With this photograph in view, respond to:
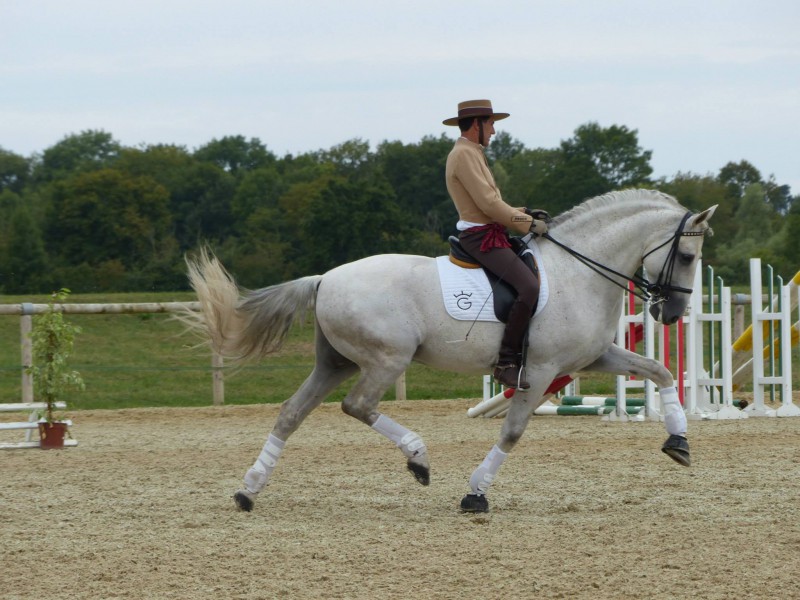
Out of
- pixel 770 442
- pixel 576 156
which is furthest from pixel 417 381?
pixel 576 156

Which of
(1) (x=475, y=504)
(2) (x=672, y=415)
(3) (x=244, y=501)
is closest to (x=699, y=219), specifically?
(2) (x=672, y=415)

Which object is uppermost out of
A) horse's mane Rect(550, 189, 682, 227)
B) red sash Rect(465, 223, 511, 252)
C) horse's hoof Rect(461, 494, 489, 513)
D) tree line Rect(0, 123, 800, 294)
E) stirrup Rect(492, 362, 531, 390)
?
tree line Rect(0, 123, 800, 294)

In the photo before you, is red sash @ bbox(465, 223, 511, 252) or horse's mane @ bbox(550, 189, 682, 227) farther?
horse's mane @ bbox(550, 189, 682, 227)

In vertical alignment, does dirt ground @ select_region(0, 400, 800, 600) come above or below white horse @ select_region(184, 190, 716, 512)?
below

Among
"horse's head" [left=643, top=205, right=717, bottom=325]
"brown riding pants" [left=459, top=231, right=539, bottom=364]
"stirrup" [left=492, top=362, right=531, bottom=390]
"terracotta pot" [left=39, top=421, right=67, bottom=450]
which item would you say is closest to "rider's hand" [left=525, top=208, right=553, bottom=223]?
"brown riding pants" [left=459, top=231, right=539, bottom=364]

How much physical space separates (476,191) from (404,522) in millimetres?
2017

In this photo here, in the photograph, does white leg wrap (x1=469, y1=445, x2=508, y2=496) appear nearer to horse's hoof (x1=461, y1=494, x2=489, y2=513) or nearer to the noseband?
horse's hoof (x1=461, y1=494, x2=489, y2=513)

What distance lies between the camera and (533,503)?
281 inches

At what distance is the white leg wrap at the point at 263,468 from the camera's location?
7051mm

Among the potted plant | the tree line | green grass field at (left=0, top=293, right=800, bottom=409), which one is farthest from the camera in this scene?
the tree line

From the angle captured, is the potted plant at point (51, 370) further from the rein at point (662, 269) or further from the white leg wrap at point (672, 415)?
the white leg wrap at point (672, 415)

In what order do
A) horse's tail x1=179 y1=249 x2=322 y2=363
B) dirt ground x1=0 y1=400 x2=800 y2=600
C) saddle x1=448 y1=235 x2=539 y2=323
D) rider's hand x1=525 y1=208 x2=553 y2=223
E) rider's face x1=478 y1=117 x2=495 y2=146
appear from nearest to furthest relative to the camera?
1. dirt ground x1=0 y1=400 x2=800 y2=600
2. saddle x1=448 y1=235 x2=539 y2=323
3. rider's face x1=478 y1=117 x2=495 y2=146
4. rider's hand x1=525 y1=208 x2=553 y2=223
5. horse's tail x1=179 y1=249 x2=322 y2=363

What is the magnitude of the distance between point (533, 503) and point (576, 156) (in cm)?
4789

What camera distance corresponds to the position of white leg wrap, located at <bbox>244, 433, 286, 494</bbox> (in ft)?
23.1
